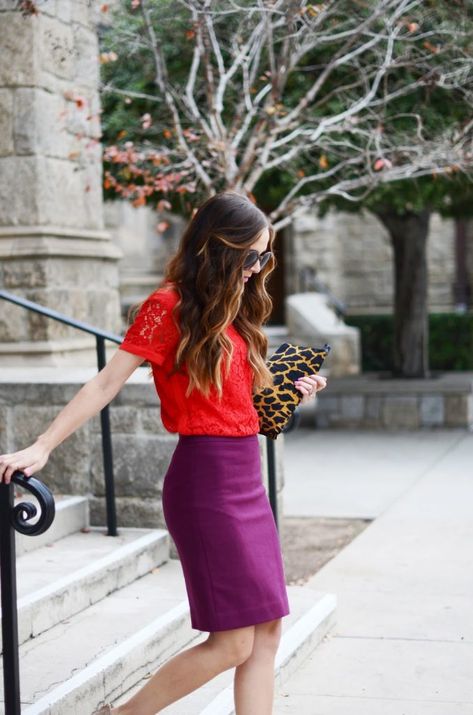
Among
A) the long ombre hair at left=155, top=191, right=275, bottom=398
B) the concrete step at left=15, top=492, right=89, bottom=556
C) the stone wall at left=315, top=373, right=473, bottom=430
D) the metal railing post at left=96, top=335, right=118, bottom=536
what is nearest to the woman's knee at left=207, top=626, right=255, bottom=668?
the long ombre hair at left=155, top=191, right=275, bottom=398

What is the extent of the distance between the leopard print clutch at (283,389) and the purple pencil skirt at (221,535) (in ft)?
0.65

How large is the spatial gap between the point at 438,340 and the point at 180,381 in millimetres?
17249

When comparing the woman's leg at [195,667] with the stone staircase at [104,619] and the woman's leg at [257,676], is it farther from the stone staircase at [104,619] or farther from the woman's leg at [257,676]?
the stone staircase at [104,619]

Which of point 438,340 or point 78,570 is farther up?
point 438,340

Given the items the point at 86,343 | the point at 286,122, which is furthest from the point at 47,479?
the point at 286,122

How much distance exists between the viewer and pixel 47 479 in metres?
6.15

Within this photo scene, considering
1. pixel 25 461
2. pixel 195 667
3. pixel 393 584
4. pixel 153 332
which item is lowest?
pixel 393 584

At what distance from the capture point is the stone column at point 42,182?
6984 millimetres

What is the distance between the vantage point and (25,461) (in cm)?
311

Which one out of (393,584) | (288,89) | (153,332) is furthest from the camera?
(288,89)

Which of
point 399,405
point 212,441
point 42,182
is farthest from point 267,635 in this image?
point 399,405

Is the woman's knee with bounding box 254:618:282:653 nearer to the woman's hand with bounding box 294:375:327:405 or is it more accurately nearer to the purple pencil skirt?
the purple pencil skirt

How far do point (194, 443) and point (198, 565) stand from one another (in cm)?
34

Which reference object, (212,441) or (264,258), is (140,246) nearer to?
(264,258)
